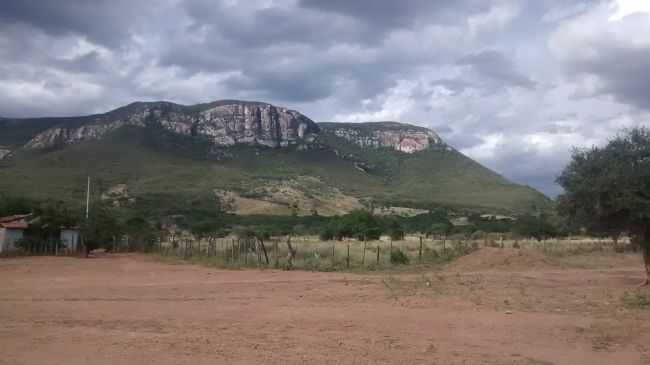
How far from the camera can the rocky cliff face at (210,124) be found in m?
130

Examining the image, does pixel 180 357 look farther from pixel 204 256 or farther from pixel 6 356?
pixel 204 256

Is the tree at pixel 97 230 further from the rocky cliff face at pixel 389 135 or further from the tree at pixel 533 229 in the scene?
the rocky cliff face at pixel 389 135

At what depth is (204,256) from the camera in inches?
1475

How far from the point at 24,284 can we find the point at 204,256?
1469 cm

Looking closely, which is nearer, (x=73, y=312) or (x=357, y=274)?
(x=73, y=312)

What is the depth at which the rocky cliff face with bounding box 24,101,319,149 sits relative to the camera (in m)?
130

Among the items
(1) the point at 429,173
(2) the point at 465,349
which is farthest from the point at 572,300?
(1) the point at 429,173

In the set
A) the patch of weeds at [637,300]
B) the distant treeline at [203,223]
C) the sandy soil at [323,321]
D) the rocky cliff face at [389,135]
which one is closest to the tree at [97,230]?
the distant treeline at [203,223]

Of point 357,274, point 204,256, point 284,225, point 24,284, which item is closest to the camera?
point 24,284

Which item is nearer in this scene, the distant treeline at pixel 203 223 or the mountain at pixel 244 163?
the distant treeline at pixel 203 223

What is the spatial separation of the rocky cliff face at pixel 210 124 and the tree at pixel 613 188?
11554cm

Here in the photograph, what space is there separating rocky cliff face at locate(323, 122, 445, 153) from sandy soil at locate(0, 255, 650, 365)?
432ft

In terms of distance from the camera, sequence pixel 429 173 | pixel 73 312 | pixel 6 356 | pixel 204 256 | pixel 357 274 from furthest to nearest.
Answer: pixel 429 173
pixel 204 256
pixel 357 274
pixel 73 312
pixel 6 356

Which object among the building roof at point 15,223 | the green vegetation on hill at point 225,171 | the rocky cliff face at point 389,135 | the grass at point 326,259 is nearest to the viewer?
the grass at point 326,259
